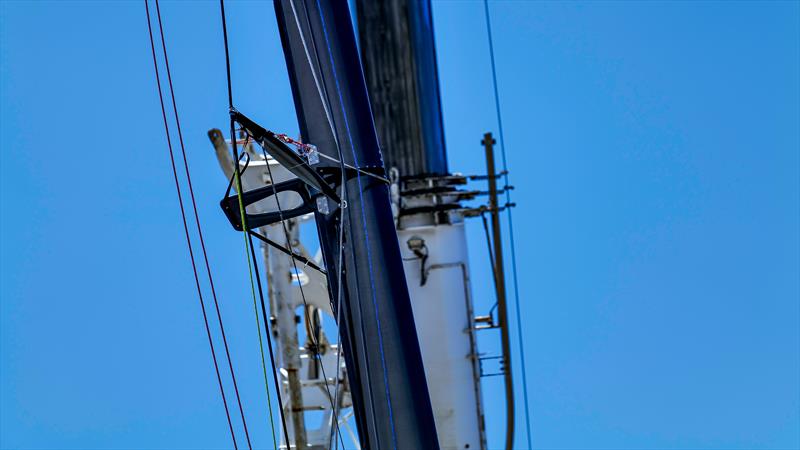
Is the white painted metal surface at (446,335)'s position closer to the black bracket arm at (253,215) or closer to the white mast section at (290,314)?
the white mast section at (290,314)

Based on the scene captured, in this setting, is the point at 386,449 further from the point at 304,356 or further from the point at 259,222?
the point at 304,356

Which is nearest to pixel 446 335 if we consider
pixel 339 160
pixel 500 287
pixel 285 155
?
pixel 500 287

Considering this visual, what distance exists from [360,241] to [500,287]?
6896 mm

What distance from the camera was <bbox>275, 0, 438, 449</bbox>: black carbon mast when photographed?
861 cm

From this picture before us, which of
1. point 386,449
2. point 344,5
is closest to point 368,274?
point 386,449

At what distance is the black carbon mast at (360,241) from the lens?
8.61 m

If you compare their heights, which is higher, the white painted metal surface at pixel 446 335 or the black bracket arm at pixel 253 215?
the black bracket arm at pixel 253 215

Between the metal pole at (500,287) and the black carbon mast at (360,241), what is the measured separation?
641 cm

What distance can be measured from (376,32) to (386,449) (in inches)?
316

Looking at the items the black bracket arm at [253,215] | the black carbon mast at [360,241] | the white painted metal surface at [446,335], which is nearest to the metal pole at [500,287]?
the white painted metal surface at [446,335]

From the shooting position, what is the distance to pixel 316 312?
14992 millimetres

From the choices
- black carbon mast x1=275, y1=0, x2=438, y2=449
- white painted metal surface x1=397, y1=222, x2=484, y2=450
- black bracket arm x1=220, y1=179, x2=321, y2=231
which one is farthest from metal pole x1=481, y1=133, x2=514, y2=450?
black bracket arm x1=220, y1=179, x2=321, y2=231

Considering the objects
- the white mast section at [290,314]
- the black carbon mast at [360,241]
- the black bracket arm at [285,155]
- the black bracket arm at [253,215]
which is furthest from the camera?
the white mast section at [290,314]

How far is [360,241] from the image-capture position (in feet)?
28.4
